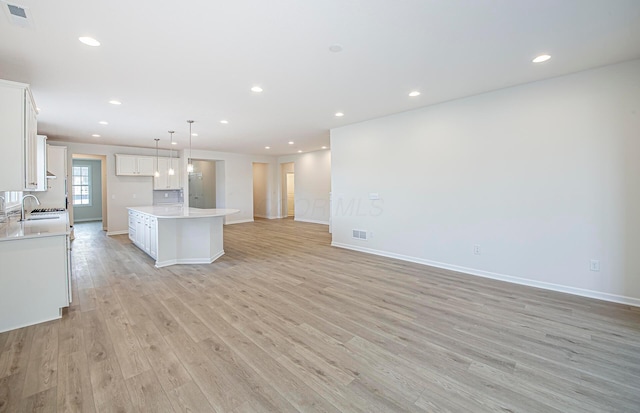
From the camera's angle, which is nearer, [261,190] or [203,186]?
[203,186]

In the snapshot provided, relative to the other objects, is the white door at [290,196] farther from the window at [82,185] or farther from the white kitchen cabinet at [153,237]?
the window at [82,185]

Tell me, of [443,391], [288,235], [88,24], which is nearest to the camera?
[443,391]

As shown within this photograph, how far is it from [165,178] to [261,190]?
4.15 meters

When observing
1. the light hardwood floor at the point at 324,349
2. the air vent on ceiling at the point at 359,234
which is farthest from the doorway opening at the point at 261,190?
the light hardwood floor at the point at 324,349

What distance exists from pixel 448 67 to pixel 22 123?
15.0ft

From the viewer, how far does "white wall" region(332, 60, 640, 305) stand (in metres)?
3.14

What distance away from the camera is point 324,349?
2281 millimetres

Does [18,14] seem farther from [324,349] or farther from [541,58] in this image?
[541,58]

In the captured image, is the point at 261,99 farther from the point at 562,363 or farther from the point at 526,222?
the point at 562,363

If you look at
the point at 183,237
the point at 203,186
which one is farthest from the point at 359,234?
the point at 203,186

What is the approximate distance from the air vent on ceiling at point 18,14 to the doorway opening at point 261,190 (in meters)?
9.18

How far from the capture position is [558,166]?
346cm

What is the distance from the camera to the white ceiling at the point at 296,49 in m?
2.12

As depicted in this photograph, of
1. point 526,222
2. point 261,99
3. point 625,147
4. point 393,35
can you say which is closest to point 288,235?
point 261,99
